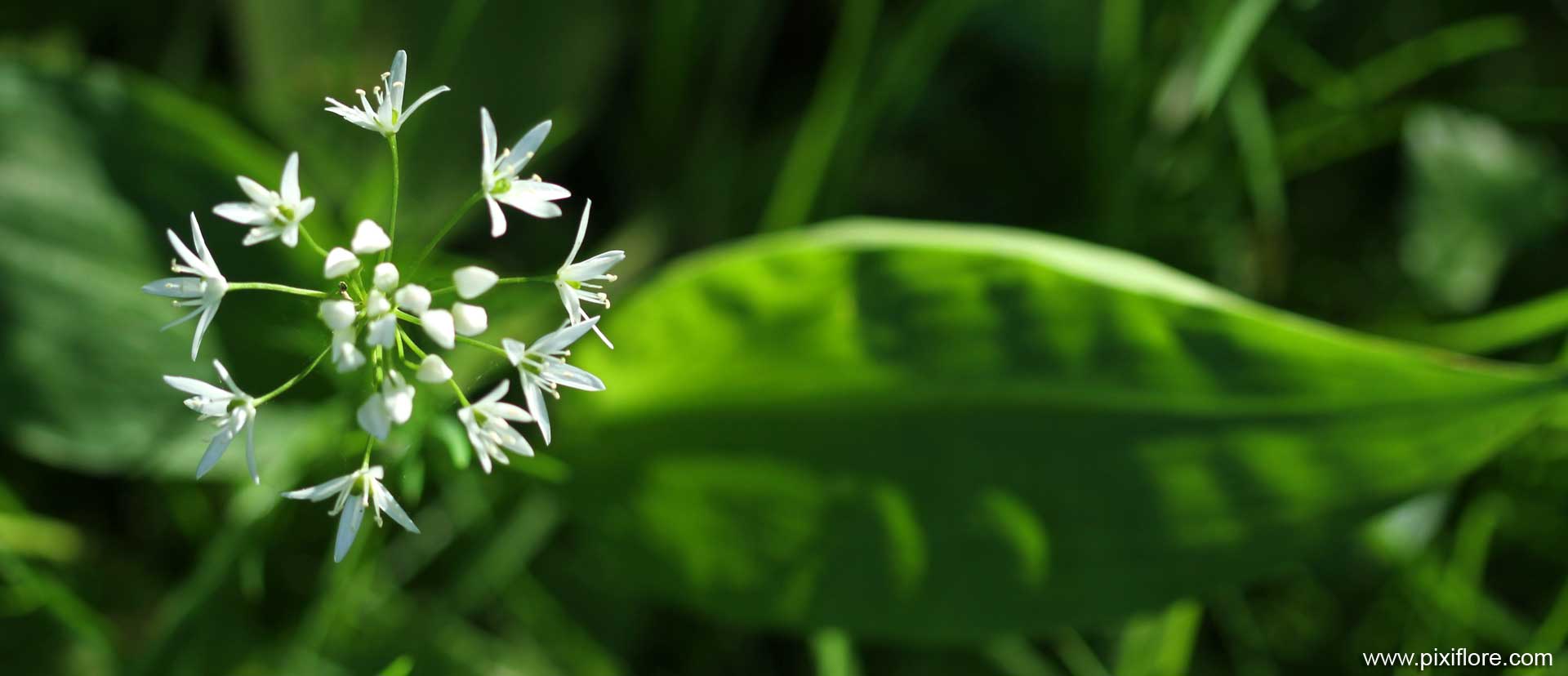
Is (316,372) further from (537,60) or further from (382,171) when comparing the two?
(537,60)

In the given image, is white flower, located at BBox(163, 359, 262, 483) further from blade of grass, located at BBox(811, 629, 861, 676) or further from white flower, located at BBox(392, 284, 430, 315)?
blade of grass, located at BBox(811, 629, 861, 676)

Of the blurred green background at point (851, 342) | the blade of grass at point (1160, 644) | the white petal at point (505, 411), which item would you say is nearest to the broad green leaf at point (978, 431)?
the blurred green background at point (851, 342)

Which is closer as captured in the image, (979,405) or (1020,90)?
(979,405)

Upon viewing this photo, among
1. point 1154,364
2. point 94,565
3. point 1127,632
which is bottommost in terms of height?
point 94,565

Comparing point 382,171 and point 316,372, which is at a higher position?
point 382,171

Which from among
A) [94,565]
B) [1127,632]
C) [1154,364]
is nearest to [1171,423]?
[1154,364]

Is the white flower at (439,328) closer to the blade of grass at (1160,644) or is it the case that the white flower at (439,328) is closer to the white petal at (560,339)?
the white petal at (560,339)

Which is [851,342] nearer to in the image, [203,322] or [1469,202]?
[203,322]

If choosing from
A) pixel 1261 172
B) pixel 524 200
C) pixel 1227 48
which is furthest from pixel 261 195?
pixel 1261 172
